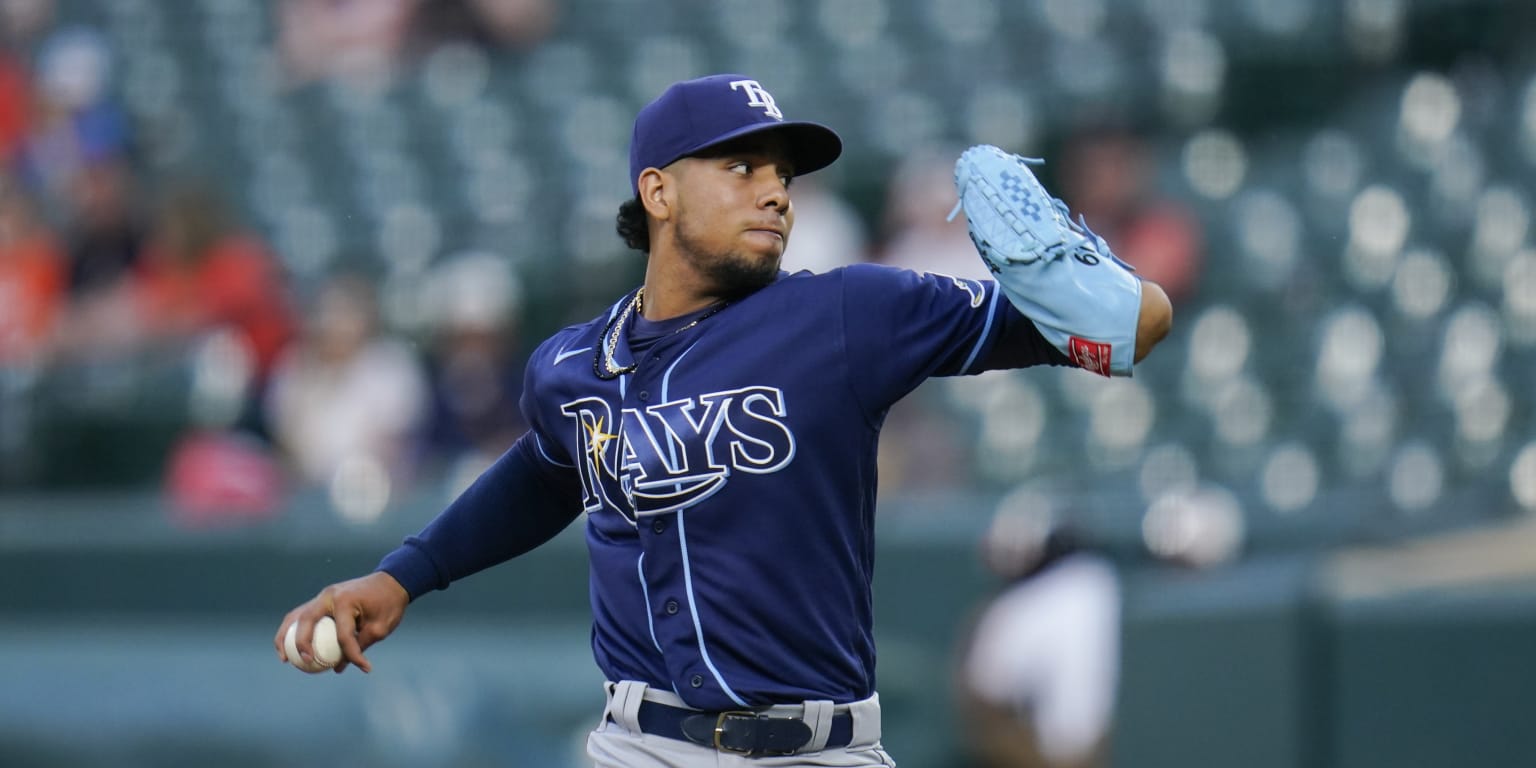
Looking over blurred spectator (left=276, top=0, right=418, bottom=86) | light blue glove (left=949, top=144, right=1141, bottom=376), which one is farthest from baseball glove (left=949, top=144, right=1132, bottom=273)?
blurred spectator (left=276, top=0, right=418, bottom=86)

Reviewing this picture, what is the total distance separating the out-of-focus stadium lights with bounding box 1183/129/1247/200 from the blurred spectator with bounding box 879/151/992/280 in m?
0.96

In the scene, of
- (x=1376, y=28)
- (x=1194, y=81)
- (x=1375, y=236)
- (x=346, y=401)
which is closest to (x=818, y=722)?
(x=346, y=401)

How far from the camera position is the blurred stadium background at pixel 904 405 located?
19.4ft

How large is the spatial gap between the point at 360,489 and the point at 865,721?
179 inches

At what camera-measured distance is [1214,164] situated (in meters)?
8.45

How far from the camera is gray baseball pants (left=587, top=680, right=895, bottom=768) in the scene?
302 cm

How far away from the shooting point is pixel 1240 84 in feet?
28.8

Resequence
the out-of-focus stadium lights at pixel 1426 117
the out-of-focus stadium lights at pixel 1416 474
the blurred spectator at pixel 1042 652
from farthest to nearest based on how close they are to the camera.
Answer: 1. the out-of-focus stadium lights at pixel 1426 117
2. the out-of-focus stadium lights at pixel 1416 474
3. the blurred spectator at pixel 1042 652

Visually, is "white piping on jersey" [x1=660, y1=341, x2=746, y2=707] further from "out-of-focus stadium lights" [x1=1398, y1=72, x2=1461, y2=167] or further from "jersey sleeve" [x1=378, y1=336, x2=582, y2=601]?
"out-of-focus stadium lights" [x1=1398, y1=72, x2=1461, y2=167]

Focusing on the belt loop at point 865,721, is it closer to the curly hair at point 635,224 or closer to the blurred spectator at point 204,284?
the curly hair at point 635,224

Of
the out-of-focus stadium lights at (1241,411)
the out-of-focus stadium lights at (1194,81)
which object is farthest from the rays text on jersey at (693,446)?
the out-of-focus stadium lights at (1194,81)

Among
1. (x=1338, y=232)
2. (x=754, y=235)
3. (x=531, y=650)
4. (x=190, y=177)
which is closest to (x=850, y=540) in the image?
(x=754, y=235)

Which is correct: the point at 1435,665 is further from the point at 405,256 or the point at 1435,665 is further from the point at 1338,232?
the point at 405,256

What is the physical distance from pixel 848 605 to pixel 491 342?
15.5 feet
